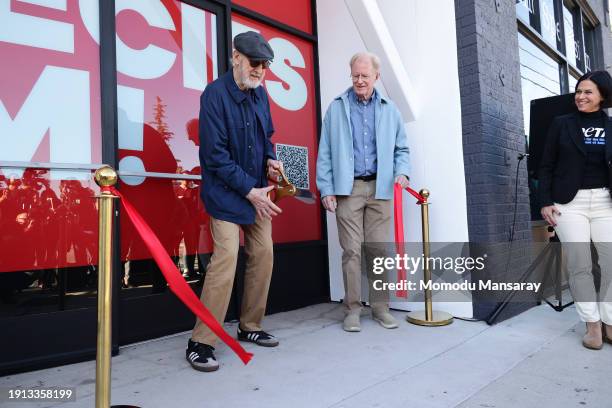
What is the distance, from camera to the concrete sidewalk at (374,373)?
2.06 meters

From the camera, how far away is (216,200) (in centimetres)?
262

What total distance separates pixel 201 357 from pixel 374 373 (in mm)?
943

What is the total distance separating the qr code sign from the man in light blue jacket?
65 centimetres

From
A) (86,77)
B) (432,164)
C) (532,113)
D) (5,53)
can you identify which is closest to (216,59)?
(86,77)

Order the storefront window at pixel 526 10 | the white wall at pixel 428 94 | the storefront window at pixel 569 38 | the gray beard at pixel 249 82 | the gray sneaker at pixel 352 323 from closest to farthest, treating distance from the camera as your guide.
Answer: the gray beard at pixel 249 82 → the gray sneaker at pixel 352 323 → the white wall at pixel 428 94 → the storefront window at pixel 526 10 → the storefront window at pixel 569 38

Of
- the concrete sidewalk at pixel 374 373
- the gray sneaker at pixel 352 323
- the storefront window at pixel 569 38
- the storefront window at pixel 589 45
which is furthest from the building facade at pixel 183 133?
the storefront window at pixel 589 45

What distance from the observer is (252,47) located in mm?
2584

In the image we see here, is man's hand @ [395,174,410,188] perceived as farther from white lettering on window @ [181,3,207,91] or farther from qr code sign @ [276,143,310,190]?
white lettering on window @ [181,3,207,91]

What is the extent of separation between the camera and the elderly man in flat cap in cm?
257

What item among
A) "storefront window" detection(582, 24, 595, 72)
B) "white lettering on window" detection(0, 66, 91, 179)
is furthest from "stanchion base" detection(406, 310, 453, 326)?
"storefront window" detection(582, 24, 595, 72)

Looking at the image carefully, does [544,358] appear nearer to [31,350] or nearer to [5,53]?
[31,350]

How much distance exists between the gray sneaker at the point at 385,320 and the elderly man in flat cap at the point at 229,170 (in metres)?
0.93

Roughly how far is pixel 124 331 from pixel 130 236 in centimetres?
63

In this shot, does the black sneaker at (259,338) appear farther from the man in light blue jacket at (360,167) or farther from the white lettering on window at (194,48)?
the white lettering on window at (194,48)
